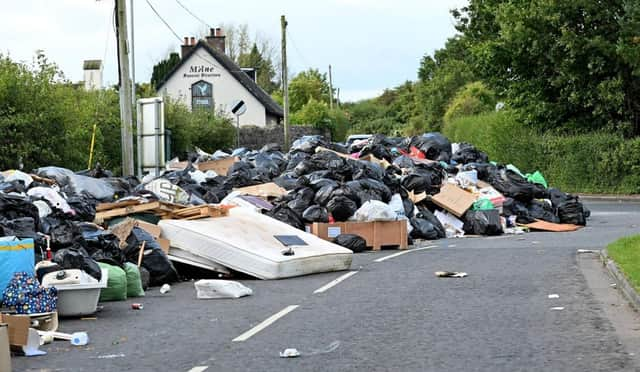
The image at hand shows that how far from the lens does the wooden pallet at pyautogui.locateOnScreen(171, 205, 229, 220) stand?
1673 centimetres

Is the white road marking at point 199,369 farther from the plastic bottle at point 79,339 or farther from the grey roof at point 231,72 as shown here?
the grey roof at point 231,72

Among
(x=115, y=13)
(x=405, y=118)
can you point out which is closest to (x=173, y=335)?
(x=115, y=13)

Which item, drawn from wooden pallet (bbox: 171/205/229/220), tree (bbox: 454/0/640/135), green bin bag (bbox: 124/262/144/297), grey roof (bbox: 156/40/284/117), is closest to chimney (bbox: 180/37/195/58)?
grey roof (bbox: 156/40/284/117)

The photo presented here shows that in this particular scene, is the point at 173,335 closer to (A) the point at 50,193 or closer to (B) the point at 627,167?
(A) the point at 50,193

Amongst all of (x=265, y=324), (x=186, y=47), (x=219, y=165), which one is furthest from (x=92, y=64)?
(x=265, y=324)

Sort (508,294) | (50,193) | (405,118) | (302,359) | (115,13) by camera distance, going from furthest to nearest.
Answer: (405,118), (115,13), (50,193), (508,294), (302,359)

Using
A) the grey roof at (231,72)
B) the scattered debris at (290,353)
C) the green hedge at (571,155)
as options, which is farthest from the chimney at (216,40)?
the scattered debris at (290,353)

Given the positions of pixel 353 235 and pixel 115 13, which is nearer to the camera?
pixel 353 235

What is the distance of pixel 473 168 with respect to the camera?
27797mm

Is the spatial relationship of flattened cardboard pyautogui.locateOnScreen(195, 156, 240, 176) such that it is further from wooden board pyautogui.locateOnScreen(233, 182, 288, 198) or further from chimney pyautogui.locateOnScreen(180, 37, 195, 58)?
chimney pyautogui.locateOnScreen(180, 37, 195, 58)

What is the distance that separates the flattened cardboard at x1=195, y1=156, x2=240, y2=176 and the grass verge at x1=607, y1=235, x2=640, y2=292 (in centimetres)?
1366

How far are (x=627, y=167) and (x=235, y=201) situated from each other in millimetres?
22285

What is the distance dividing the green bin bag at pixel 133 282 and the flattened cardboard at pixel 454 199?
11258mm

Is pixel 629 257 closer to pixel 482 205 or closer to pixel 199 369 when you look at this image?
pixel 199 369
